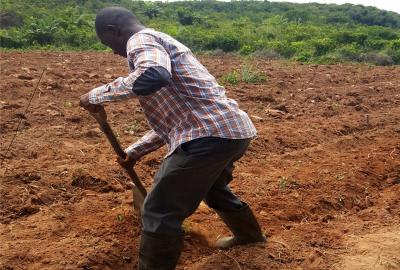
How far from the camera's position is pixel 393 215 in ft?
14.1

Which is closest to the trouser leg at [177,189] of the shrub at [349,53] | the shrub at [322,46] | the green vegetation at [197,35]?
the green vegetation at [197,35]

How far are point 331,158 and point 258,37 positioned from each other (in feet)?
54.5

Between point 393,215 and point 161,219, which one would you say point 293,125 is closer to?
point 393,215

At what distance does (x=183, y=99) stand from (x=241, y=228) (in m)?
1.11

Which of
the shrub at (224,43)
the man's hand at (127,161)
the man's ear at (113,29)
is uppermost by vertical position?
the man's ear at (113,29)

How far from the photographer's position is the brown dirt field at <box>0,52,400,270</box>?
3490 mm

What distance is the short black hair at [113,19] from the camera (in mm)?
2881

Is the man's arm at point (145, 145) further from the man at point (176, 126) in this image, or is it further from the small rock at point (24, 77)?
the small rock at point (24, 77)

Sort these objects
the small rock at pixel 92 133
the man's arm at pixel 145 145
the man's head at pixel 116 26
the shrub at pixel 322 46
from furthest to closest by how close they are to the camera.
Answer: the shrub at pixel 322 46 < the small rock at pixel 92 133 < the man's arm at pixel 145 145 < the man's head at pixel 116 26

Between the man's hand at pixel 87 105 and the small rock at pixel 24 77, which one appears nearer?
the man's hand at pixel 87 105

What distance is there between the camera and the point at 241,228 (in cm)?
347

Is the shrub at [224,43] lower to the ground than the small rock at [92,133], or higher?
lower

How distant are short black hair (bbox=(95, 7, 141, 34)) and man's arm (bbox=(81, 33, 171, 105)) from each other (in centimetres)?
18

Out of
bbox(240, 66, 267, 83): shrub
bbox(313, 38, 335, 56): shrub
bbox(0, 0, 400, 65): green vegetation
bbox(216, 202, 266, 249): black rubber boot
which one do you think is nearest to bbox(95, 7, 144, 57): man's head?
bbox(216, 202, 266, 249): black rubber boot
